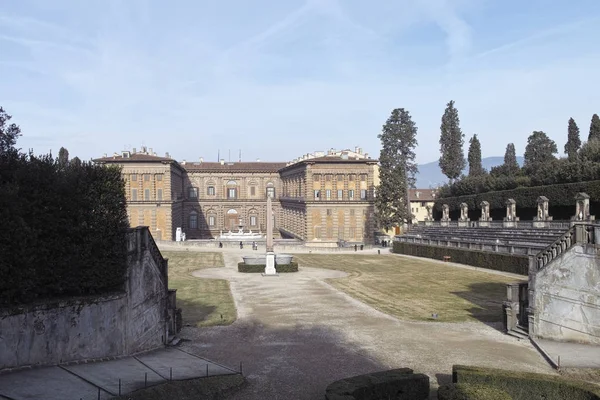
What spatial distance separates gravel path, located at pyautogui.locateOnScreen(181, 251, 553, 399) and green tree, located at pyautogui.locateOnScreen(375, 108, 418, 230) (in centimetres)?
4841

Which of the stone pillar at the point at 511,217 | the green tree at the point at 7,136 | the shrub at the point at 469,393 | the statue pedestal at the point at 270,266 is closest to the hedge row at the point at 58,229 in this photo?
the green tree at the point at 7,136

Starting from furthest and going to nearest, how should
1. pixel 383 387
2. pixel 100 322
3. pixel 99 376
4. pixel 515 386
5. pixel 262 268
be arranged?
pixel 262 268 → pixel 100 322 → pixel 515 386 → pixel 99 376 → pixel 383 387

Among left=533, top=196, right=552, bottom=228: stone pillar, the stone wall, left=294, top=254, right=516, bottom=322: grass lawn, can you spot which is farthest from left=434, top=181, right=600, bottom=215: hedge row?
the stone wall

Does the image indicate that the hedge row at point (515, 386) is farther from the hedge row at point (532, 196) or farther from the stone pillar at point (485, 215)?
the stone pillar at point (485, 215)

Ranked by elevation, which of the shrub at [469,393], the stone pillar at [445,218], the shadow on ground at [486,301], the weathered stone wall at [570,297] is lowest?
the shadow on ground at [486,301]

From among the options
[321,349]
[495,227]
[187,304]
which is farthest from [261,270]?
[495,227]

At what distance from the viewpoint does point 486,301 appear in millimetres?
29828

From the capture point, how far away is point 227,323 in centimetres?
2422

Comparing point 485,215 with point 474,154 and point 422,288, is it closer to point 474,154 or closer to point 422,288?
point 474,154

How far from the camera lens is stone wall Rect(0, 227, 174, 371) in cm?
1416

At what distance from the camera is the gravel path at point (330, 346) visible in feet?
54.2

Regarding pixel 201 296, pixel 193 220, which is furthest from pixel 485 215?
pixel 193 220

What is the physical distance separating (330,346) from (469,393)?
8.11m

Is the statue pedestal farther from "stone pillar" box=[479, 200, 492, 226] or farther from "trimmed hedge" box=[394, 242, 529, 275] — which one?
"stone pillar" box=[479, 200, 492, 226]
